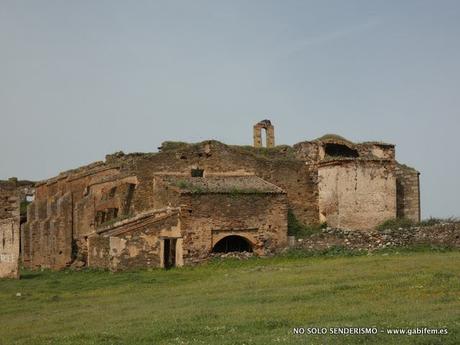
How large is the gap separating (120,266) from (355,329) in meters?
17.3

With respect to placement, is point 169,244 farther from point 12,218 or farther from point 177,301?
point 177,301

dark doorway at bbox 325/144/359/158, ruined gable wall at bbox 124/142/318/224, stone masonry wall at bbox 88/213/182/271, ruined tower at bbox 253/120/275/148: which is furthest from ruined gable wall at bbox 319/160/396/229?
stone masonry wall at bbox 88/213/182/271

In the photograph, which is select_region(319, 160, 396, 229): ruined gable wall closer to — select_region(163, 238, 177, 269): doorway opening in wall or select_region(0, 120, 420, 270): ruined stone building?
select_region(0, 120, 420, 270): ruined stone building

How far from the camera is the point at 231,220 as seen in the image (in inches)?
1232

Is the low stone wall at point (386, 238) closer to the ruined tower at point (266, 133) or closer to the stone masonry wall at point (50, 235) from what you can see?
the ruined tower at point (266, 133)

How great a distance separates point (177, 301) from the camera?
19.5m

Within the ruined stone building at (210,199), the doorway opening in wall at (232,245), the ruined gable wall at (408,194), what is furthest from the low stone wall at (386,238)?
the ruined gable wall at (408,194)

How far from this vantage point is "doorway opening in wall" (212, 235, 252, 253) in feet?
109

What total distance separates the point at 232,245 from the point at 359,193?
6285 millimetres

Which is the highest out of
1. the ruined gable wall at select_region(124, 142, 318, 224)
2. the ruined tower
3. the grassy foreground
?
the ruined tower

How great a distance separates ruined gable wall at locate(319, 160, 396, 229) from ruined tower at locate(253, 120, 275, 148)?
6.68 metres

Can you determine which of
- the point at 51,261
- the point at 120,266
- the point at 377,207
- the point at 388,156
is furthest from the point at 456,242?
the point at 51,261

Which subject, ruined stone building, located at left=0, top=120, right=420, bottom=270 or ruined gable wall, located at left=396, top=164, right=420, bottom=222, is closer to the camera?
ruined stone building, located at left=0, top=120, right=420, bottom=270

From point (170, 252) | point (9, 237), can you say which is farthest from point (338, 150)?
point (9, 237)
